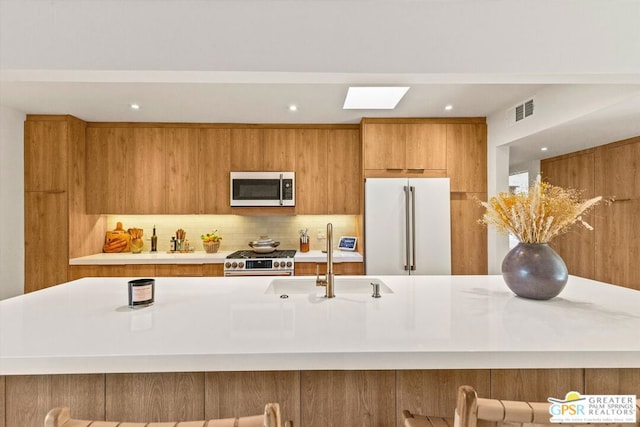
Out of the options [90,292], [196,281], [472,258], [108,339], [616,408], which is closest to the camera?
[616,408]

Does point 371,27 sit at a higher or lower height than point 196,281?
higher

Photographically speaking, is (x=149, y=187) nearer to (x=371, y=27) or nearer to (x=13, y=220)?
(x=13, y=220)

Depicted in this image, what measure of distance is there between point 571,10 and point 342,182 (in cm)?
259

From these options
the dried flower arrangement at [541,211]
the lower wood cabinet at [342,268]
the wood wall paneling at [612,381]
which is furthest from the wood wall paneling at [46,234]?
the wood wall paneling at [612,381]

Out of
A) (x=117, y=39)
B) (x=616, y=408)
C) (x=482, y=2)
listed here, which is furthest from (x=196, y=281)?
(x=482, y=2)

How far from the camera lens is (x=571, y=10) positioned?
1.52 metres

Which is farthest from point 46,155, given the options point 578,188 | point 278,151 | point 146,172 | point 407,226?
point 578,188

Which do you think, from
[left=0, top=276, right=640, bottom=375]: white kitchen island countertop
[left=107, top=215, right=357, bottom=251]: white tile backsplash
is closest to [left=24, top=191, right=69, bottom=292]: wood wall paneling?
[left=107, top=215, right=357, bottom=251]: white tile backsplash

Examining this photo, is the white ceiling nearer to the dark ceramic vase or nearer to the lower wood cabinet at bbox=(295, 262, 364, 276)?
the dark ceramic vase

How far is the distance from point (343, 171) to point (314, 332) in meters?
2.95

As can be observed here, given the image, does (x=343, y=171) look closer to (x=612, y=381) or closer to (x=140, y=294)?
(x=140, y=294)

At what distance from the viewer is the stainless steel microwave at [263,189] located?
3738 millimetres

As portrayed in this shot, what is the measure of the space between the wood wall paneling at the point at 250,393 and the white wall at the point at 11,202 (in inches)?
144

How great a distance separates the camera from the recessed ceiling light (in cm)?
246
